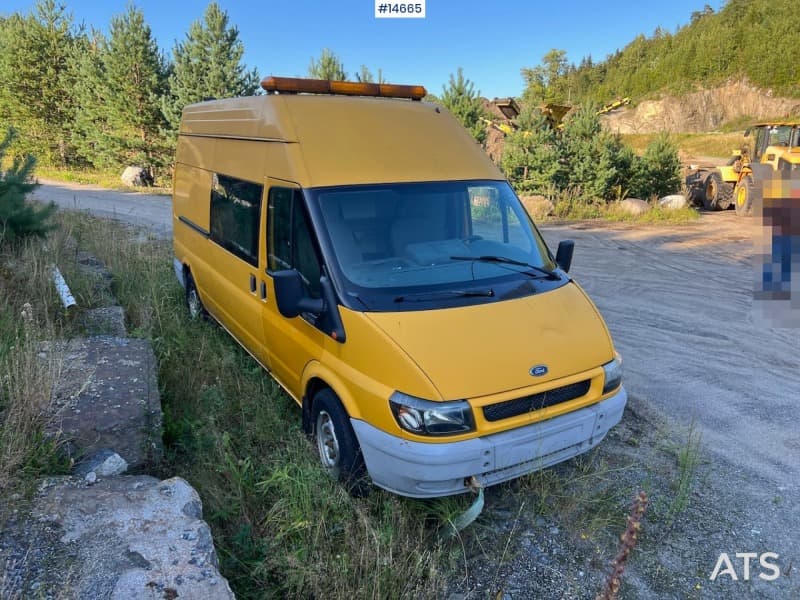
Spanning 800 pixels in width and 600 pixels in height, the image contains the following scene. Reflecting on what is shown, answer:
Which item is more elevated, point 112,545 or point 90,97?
point 90,97

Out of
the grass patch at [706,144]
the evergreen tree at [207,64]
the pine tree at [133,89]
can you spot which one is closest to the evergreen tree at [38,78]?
the pine tree at [133,89]

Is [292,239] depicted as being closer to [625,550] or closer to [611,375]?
[611,375]

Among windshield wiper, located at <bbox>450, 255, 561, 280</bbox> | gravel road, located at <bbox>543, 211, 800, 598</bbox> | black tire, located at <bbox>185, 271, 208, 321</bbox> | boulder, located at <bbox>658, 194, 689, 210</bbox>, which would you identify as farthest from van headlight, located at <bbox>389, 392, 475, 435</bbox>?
boulder, located at <bbox>658, 194, 689, 210</bbox>

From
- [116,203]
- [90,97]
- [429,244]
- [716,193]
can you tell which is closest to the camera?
[429,244]

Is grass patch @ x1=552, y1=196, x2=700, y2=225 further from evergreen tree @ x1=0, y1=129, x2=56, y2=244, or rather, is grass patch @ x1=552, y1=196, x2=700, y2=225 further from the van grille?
the van grille

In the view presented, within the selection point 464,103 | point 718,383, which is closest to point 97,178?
point 464,103

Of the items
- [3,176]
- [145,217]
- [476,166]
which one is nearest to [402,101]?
[476,166]

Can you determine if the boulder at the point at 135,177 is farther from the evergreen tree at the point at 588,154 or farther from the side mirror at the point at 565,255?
the side mirror at the point at 565,255

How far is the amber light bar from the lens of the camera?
14.4 feet

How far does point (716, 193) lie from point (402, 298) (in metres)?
17.8

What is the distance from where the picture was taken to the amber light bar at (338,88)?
439 cm

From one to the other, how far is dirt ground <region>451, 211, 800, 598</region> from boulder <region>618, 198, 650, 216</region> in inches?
376

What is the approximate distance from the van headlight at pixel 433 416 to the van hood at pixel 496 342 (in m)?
0.06

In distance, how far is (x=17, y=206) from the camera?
6.70 metres
